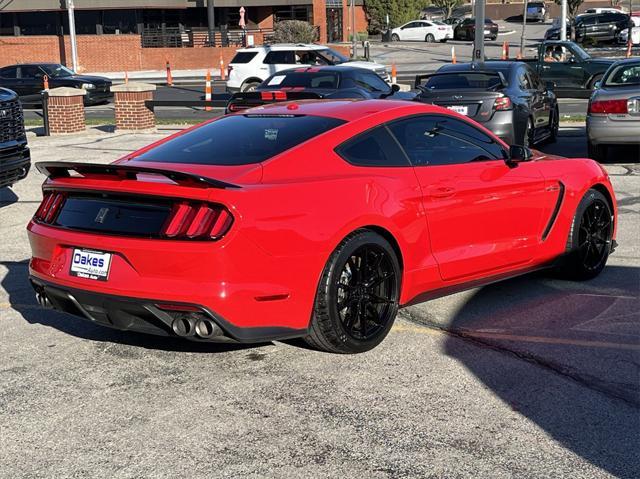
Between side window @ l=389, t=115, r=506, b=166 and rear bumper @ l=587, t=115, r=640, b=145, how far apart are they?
7085mm

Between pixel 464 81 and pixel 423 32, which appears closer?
pixel 464 81

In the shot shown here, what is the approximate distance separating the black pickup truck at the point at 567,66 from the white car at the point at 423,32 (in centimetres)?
3705

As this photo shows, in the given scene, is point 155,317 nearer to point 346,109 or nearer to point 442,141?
point 346,109

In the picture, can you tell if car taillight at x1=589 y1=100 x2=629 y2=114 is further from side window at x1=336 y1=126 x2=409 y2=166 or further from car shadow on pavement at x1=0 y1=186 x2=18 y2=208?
side window at x1=336 y1=126 x2=409 y2=166

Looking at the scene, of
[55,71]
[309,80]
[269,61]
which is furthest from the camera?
[55,71]

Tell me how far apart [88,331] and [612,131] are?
928 cm

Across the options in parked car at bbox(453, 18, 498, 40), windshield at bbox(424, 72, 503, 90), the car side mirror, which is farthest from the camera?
parked car at bbox(453, 18, 498, 40)

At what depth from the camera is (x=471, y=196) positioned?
6.45m

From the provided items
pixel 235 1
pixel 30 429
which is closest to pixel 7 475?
pixel 30 429

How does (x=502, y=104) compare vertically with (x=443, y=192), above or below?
below

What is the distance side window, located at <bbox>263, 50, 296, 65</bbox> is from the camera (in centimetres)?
3100

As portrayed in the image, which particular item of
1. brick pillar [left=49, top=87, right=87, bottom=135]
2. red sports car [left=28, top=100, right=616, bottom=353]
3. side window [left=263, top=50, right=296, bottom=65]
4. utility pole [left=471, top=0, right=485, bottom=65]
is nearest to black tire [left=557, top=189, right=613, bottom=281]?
red sports car [left=28, top=100, right=616, bottom=353]

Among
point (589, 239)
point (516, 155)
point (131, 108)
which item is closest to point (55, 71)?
point (131, 108)

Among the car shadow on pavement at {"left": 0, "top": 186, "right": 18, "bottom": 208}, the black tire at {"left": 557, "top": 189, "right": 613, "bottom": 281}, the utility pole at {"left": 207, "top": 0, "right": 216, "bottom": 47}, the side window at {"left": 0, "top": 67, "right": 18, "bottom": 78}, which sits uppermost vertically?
the utility pole at {"left": 207, "top": 0, "right": 216, "bottom": 47}
